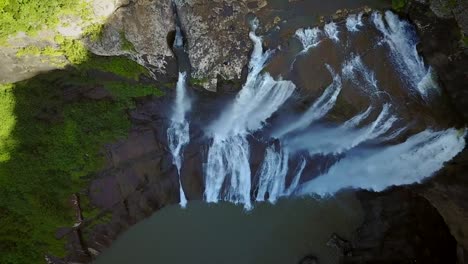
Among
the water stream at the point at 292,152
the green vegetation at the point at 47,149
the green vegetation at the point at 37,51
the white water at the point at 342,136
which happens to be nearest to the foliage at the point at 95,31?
the green vegetation at the point at 37,51

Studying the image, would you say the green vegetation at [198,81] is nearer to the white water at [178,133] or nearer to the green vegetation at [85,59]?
the white water at [178,133]

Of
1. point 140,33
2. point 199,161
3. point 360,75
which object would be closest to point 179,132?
point 199,161

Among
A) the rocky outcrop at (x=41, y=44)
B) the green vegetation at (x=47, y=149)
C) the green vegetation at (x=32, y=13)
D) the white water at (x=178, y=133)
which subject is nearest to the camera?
the green vegetation at (x=32, y=13)

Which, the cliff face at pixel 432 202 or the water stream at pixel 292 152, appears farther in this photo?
the water stream at pixel 292 152

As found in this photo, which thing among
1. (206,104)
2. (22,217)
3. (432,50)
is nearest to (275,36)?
(206,104)

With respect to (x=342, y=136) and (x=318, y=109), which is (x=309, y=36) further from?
(x=342, y=136)

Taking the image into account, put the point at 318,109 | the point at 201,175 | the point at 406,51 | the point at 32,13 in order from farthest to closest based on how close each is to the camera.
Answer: the point at 201,175
the point at 318,109
the point at 406,51
the point at 32,13

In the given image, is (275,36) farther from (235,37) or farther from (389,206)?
(389,206)
